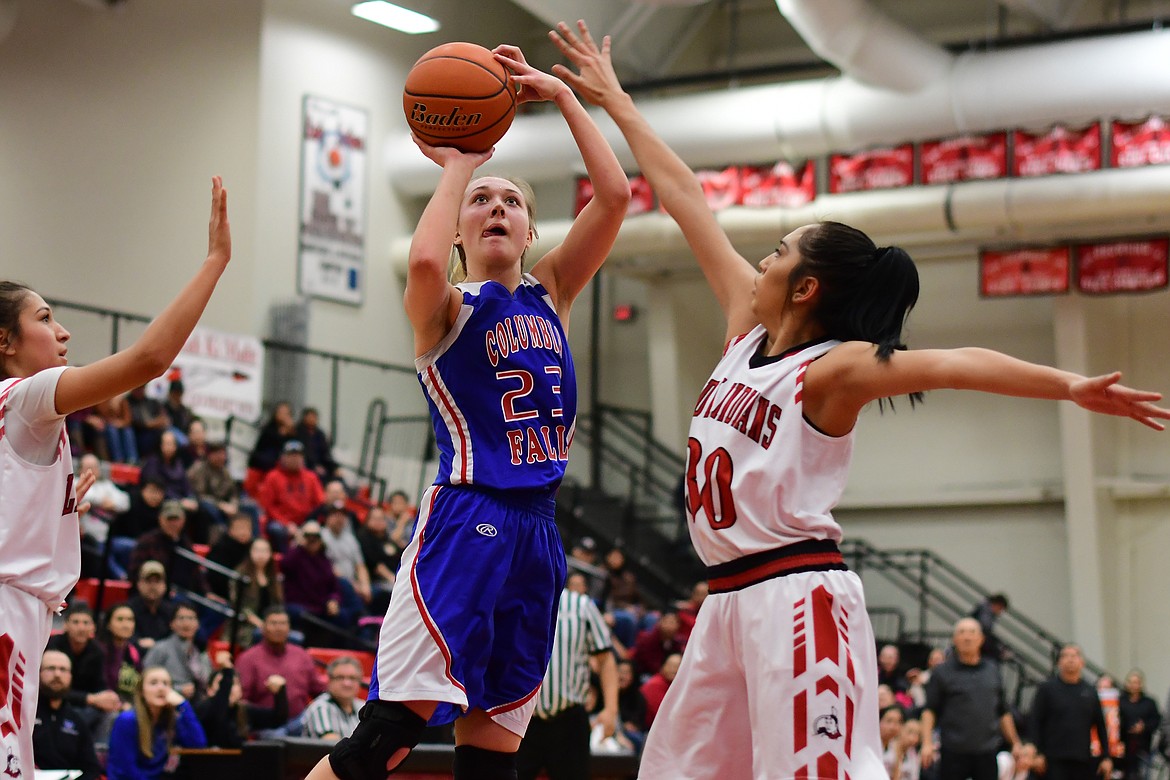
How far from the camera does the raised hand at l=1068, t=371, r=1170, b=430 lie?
120 inches

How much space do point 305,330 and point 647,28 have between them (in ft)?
19.2

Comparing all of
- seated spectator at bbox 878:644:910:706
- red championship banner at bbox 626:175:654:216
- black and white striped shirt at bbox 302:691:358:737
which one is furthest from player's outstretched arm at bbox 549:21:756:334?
red championship banner at bbox 626:175:654:216

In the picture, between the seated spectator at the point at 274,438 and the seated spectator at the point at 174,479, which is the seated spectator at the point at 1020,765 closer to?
the seated spectator at the point at 174,479

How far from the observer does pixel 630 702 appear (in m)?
12.7

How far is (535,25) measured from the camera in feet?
67.6

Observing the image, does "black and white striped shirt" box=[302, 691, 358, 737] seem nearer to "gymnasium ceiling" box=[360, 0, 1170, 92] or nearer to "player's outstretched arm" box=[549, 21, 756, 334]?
→ "player's outstretched arm" box=[549, 21, 756, 334]

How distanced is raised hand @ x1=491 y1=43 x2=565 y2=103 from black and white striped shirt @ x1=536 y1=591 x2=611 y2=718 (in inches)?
153

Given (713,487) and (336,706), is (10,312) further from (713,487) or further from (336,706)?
(336,706)

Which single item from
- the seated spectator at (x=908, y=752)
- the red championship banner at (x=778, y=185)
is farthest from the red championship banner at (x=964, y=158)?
the seated spectator at (x=908, y=752)

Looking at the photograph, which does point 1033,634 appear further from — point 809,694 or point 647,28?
point 809,694

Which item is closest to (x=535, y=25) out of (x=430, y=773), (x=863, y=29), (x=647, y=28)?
(x=647, y=28)

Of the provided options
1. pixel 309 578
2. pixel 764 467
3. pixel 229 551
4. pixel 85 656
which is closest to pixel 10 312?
pixel 764 467

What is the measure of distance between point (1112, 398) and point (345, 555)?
10.7 metres

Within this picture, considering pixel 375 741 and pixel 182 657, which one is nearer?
pixel 375 741
